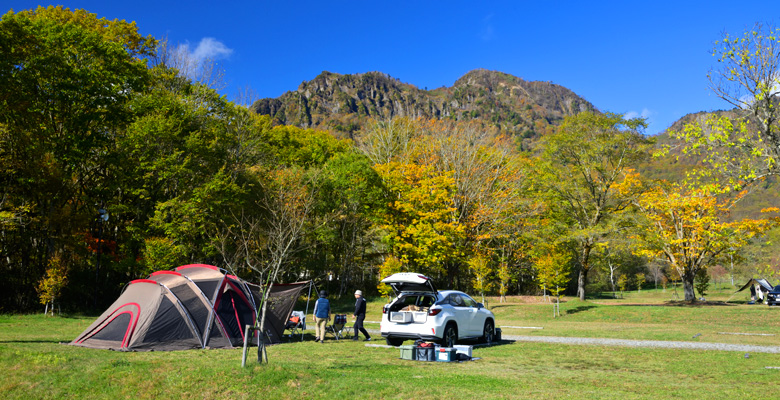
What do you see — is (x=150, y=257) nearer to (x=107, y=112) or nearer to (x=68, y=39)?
(x=107, y=112)

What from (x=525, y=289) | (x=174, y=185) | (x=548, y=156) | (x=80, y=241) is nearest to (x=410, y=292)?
(x=80, y=241)

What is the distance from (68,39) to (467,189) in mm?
24779

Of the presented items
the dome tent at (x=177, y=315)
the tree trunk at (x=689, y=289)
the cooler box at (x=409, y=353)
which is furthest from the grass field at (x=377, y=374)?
the tree trunk at (x=689, y=289)

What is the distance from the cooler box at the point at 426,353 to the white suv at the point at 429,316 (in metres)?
1.84

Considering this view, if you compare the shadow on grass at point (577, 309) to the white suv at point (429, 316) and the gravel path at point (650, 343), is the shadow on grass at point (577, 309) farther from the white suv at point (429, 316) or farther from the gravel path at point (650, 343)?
the white suv at point (429, 316)

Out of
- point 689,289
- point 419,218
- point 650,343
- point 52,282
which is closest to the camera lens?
point 650,343

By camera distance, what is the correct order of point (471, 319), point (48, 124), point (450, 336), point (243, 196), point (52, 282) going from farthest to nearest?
point (243, 196) → point (48, 124) → point (52, 282) → point (471, 319) → point (450, 336)

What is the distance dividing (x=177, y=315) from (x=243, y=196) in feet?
59.6

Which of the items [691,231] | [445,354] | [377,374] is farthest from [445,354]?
[691,231]

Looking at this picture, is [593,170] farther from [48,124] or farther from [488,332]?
[48,124]

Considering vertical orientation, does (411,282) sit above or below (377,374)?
above

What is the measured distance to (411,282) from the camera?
14.3m

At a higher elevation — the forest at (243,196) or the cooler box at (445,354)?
the forest at (243,196)

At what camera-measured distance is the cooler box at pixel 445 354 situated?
35.1ft
